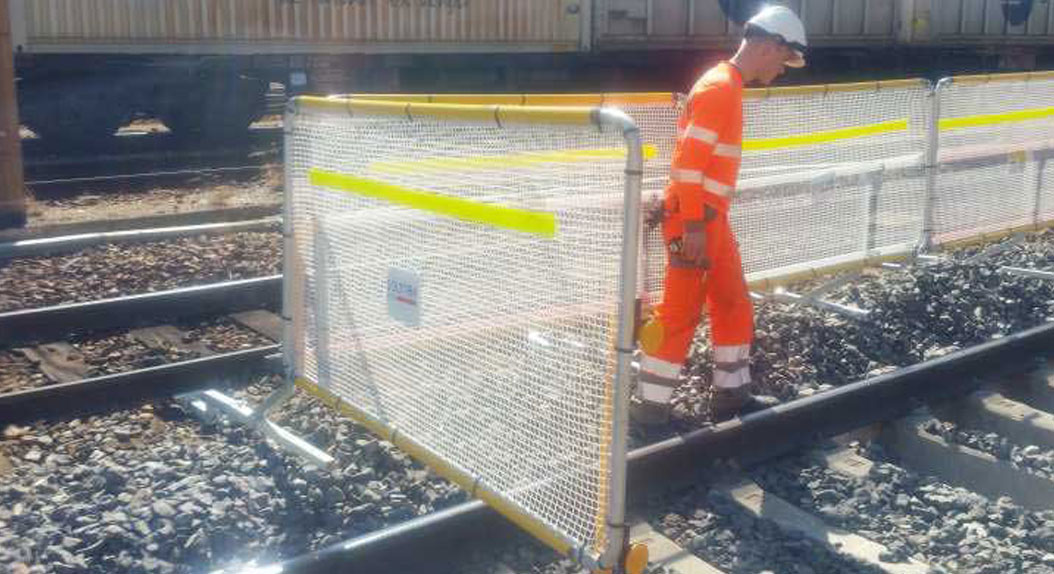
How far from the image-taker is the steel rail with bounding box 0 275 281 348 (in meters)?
6.88

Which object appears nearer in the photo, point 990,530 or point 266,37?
point 990,530

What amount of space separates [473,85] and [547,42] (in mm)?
1415

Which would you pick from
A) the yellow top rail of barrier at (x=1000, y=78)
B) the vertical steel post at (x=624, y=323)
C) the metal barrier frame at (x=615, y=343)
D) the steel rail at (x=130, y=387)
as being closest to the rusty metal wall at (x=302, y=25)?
the steel rail at (x=130, y=387)

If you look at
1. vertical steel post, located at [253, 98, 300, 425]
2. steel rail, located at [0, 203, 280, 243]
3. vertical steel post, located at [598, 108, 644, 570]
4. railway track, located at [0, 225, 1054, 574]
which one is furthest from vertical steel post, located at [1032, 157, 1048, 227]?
steel rail, located at [0, 203, 280, 243]

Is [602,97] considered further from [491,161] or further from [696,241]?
[491,161]

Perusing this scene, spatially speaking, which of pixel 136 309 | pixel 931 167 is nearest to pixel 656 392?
pixel 931 167

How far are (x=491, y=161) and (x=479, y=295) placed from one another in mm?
458

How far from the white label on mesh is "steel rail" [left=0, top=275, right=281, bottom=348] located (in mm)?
3422

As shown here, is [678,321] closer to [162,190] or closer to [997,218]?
[997,218]

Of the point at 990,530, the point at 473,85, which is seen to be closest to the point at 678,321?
the point at 990,530

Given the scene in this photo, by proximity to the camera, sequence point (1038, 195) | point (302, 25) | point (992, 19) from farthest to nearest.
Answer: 1. point (992, 19)
2. point (302, 25)
3. point (1038, 195)

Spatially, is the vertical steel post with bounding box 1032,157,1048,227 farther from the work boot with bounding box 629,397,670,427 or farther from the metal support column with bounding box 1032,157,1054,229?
the work boot with bounding box 629,397,670,427

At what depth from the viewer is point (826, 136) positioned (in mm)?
6969

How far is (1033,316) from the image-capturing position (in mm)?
7289
